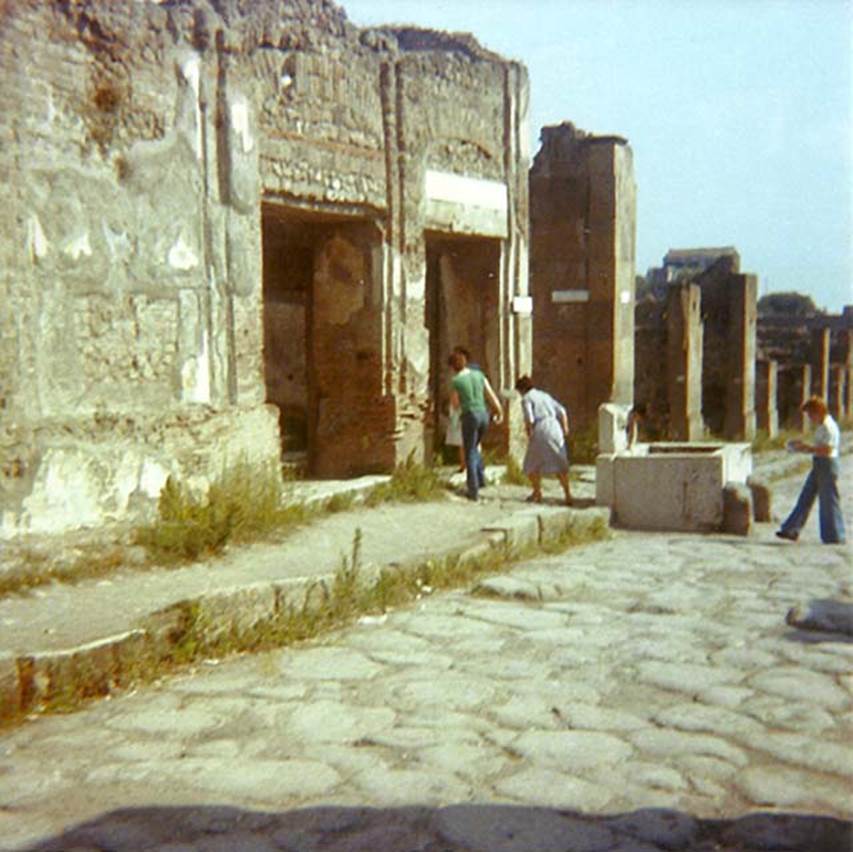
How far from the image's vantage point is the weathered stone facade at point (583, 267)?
15.6 meters

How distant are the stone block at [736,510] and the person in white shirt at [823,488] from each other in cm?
36

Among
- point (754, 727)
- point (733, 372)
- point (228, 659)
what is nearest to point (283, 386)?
point (228, 659)

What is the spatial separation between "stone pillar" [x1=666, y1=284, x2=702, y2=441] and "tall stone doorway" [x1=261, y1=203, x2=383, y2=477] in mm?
8337

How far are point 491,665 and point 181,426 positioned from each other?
3.57 m

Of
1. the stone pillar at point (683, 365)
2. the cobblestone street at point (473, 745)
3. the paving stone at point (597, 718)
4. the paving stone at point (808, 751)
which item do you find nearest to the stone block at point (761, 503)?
the cobblestone street at point (473, 745)

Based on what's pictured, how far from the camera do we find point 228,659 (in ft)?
16.6

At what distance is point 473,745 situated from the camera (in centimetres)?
388

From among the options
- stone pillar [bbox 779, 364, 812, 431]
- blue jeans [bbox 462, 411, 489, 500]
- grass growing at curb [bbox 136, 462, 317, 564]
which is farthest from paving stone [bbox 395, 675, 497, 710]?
stone pillar [bbox 779, 364, 812, 431]

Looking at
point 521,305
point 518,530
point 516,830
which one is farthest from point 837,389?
point 516,830

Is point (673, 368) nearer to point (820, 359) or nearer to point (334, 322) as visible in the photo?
point (334, 322)

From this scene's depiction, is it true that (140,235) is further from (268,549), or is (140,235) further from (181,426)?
(268,549)

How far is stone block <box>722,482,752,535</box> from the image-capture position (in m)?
9.99

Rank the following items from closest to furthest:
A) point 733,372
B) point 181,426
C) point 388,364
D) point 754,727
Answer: point 754,727 < point 181,426 < point 388,364 < point 733,372

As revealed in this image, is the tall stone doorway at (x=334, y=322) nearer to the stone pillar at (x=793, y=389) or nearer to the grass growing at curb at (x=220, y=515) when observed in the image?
the grass growing at curb at (x=220, y=515)
